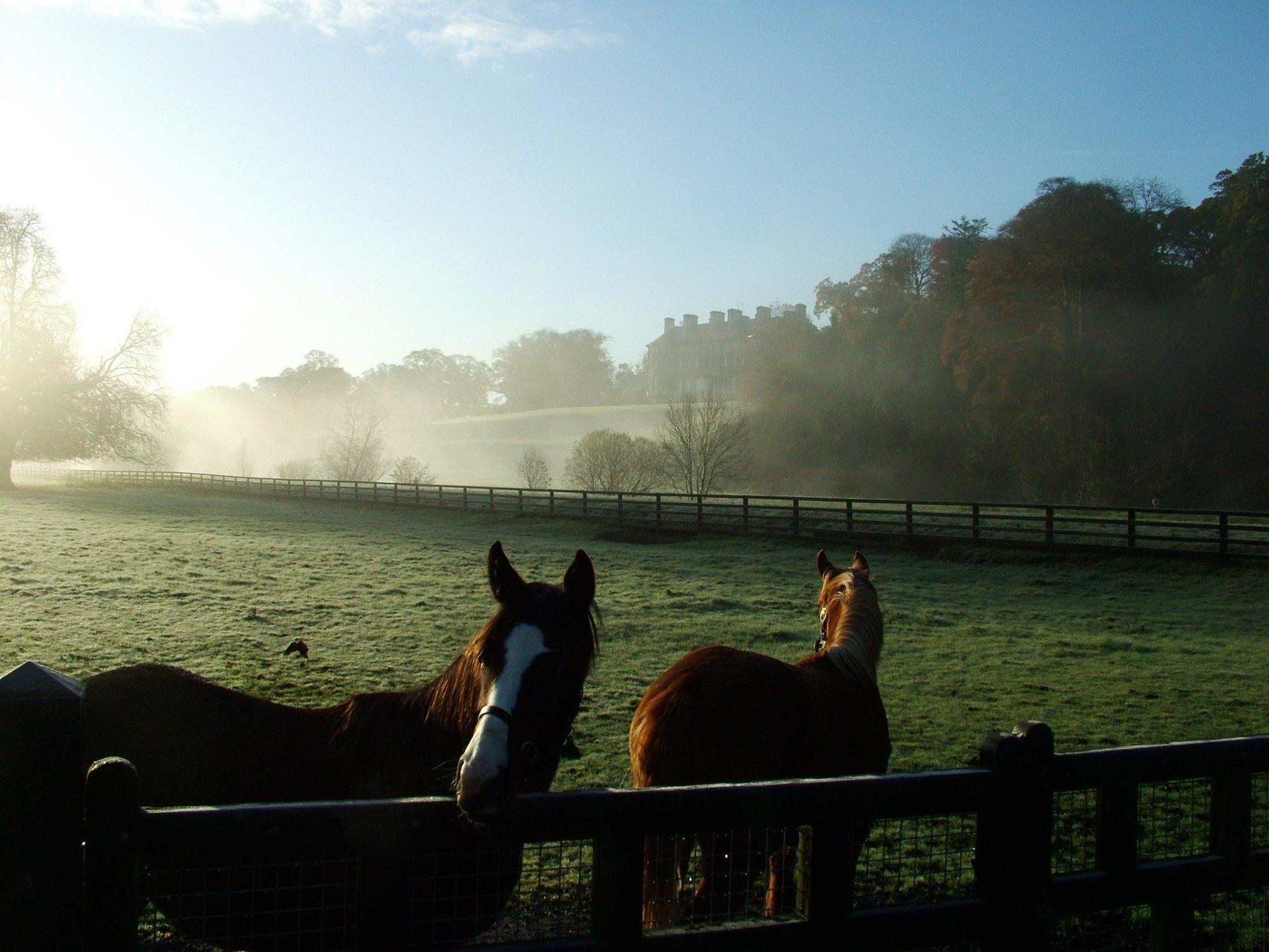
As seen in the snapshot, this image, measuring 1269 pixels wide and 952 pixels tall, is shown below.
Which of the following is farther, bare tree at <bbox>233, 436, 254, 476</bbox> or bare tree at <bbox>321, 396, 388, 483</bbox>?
bare tree at <bbox>233, 436, 254, 476</bbox>

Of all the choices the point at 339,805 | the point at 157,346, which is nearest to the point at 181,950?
the point at 339,805

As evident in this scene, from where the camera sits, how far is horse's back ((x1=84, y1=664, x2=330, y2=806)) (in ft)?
8.91

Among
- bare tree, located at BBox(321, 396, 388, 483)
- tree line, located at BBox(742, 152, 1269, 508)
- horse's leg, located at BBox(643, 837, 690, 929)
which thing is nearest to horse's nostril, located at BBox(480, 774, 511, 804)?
horse's leg, located at BBox(643, 837, 690, 929)

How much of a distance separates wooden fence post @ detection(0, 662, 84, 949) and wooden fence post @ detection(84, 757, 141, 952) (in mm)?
37

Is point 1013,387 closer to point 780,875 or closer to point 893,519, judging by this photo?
point 893,519

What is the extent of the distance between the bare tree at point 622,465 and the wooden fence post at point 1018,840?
36.1 metres

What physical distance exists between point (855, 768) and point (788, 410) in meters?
42.9

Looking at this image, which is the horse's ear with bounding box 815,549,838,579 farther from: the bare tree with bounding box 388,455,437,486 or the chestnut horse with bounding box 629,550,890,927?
the bare tree with bounding box 388,455,437,486

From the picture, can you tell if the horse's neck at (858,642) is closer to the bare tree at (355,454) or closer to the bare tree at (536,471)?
the bare tree at (536,471)

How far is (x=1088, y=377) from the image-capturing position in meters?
34.4

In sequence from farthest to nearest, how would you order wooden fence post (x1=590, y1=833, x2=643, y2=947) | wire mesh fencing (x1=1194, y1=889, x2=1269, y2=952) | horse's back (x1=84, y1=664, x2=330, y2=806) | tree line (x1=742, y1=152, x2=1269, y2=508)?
tree line (x1=742, y1=152, x2=1269, y2=508)
wire mesh fencing (x1=1194, y1=889, x2=1269, y2=952)
horse's back (x1=84, y1=664, x2=330, y2=806)
wooden fence post (x1=590, y1=833, x2=643, y2=947)

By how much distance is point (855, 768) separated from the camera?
3.62m

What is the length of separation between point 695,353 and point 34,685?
111 metres

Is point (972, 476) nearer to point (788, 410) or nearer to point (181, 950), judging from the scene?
point (788, 410)
